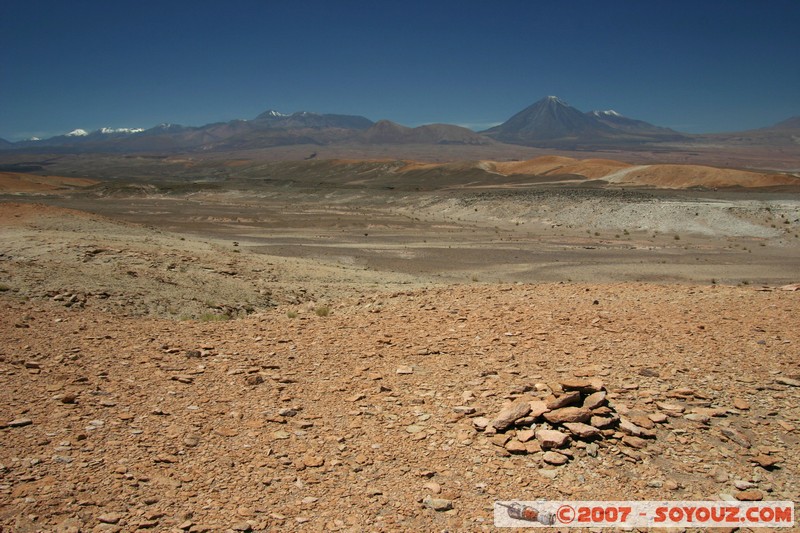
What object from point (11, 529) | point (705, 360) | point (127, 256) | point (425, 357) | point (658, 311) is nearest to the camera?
point (11, 529)

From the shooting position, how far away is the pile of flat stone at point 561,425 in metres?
4.90

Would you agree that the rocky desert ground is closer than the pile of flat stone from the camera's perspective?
Yes

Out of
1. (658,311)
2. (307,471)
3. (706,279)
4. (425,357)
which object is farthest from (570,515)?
(706,279)

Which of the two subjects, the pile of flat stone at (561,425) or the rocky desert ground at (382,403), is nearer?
the rocky desert ground at (382,403)

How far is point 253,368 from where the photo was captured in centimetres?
726

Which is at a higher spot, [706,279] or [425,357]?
[425,357]

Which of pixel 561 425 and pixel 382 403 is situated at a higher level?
pixel 561 425

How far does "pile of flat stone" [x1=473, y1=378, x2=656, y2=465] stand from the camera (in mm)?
4898

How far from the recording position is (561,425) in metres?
5.13

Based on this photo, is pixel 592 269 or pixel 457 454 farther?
pixel 592 269

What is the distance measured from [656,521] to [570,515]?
66cm

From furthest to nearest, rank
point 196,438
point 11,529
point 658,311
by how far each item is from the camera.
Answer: point 658,311 < point 196,438 < point 11,529

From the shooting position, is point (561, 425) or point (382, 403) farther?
point (382, 403)

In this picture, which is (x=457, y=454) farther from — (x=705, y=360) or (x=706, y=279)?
(x=706, y=279)
